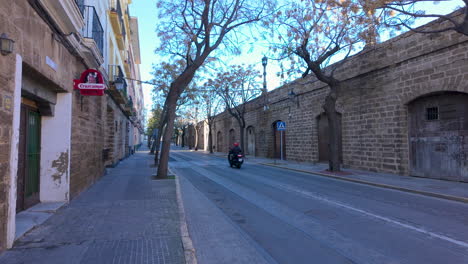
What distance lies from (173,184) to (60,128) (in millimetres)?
3994

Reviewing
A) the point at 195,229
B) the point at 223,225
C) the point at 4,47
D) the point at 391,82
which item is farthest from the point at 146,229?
the point at 391,82

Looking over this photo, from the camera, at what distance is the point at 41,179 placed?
663 cm

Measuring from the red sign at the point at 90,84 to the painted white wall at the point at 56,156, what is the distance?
2.06 feet

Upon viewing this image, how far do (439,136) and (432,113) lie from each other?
95cm

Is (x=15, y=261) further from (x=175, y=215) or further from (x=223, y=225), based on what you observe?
(x=223, y=225)

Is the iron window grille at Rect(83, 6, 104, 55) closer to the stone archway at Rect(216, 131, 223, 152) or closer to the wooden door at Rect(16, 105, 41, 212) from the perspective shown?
the wooden door at Rect(16, 105, 41, 212)

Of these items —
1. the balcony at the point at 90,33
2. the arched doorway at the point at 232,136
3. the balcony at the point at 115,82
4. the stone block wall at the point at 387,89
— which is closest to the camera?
the balcony at the point at 90,33

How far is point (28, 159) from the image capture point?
6043 mm

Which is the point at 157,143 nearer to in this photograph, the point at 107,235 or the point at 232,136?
the point at 107,235

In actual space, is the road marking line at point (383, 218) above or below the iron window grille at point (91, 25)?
below

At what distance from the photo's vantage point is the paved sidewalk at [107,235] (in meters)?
3.68

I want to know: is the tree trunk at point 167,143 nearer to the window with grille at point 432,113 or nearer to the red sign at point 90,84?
the red sign at point 90,84

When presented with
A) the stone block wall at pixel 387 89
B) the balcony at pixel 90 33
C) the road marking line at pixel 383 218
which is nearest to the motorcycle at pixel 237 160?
the stone block wall at pixel 387 89

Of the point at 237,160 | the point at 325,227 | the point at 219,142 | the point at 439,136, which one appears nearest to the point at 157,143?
the point at 237,160
